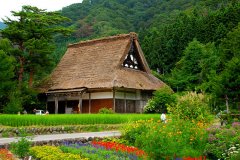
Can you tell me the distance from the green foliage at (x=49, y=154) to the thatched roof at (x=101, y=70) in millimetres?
15394

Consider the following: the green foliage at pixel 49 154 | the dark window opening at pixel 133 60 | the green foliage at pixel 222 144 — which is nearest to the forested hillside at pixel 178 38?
the dark window opening at pixel 133 60

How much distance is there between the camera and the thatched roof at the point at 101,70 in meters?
27.6

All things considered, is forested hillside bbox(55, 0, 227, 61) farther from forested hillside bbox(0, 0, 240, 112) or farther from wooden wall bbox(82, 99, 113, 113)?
wooden wall bbox(82, 99, 113, 113)

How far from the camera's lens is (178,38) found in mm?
48469

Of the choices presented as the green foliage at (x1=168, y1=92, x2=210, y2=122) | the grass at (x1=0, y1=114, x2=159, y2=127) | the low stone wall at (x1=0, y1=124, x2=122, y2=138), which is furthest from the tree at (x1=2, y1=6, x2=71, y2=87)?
the green foliage at (x1=168, y1=92, x2=210, y2=122)

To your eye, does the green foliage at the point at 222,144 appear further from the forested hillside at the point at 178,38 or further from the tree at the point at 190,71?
the tree at the point at 190,71

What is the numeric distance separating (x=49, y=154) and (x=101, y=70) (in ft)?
62.1

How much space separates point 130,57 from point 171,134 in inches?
877

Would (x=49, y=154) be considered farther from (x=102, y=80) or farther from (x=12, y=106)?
(x=102, y=80)

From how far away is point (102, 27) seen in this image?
60844mm

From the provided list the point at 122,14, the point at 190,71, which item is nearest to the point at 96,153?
the point at 190,71

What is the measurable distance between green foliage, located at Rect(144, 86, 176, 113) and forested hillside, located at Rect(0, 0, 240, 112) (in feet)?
11.0

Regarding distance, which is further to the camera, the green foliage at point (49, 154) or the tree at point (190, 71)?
the tree at point (190, 71)

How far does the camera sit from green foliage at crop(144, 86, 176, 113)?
27.6 metres
